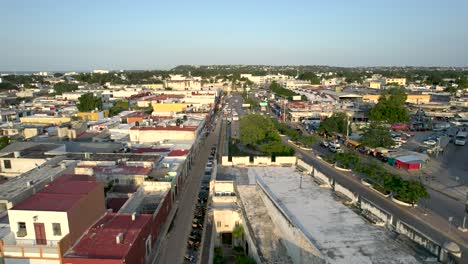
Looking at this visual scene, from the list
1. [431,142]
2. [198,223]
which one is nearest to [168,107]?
[198,223]

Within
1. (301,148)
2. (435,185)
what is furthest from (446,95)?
(435,185)

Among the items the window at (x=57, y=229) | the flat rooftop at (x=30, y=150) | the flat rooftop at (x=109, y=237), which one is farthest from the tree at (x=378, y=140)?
the window at (x=57, y=229)

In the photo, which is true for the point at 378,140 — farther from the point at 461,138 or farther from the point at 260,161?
the point at 260,161

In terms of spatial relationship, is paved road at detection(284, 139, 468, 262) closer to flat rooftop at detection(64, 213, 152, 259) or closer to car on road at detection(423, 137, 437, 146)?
car on road at detection(423, 137, 437, 146)

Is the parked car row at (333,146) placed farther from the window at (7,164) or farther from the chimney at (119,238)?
the window at (7,164)

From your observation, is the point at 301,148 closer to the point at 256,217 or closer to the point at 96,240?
the point at 256,217

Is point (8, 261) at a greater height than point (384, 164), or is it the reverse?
point (8, 261)
